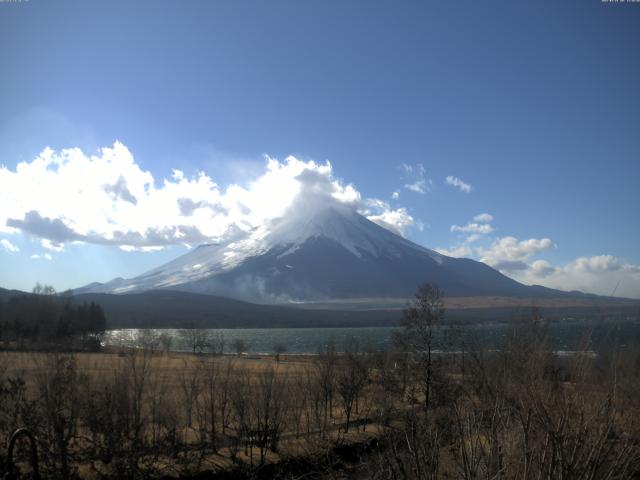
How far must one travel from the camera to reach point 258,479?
2008 cm

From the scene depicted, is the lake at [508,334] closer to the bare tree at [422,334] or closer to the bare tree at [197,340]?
the bare tree at [422,334]

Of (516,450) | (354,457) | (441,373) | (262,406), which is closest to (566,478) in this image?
(516,450)

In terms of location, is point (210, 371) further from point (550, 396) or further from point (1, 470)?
point (550, 396)

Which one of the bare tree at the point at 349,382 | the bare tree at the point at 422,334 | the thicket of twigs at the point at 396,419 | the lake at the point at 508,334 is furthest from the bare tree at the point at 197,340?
the thicket of twigs at the point at 396,419

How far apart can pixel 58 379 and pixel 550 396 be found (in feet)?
47.5

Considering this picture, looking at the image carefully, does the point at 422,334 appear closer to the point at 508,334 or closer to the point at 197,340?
the point at 508,334

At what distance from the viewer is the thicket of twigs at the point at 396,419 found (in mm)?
4852

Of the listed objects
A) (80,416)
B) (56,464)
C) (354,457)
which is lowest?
(354,457)

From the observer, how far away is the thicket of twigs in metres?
4.85

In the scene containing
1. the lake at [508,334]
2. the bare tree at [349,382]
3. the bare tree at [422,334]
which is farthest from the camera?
the bare tree at [422,334]

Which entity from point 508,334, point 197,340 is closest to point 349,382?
point 508,334

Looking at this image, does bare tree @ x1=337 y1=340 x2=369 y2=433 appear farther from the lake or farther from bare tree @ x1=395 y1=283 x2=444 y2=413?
the lake

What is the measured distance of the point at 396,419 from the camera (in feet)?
69.4

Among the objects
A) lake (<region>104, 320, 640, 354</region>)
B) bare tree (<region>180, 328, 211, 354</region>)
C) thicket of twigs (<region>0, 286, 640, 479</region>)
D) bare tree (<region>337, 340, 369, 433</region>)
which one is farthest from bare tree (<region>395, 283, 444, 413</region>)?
bare tree (<region>180, 328, 211, 354</region>)
